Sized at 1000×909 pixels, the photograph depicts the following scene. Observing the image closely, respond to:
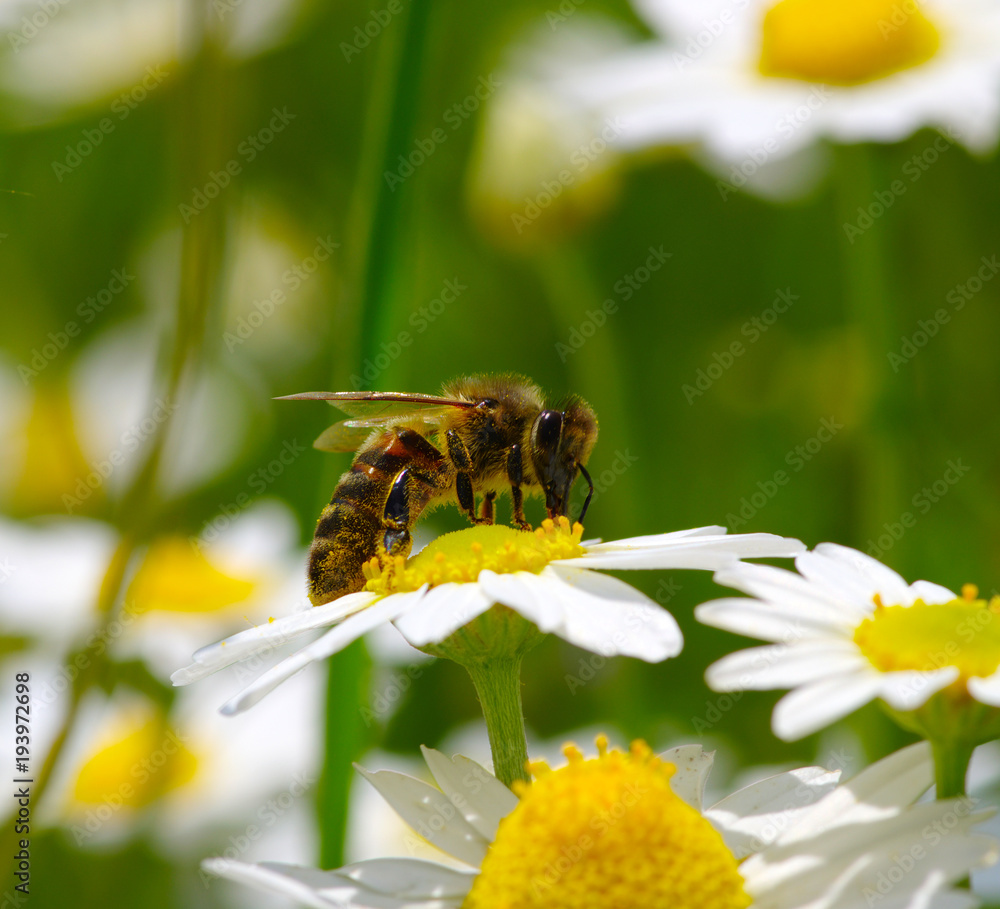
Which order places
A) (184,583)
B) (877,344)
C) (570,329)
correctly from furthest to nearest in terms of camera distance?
(570,329) → (184,583) → (877,344)

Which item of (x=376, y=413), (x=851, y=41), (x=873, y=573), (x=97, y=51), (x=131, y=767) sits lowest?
(x=873, y=573)

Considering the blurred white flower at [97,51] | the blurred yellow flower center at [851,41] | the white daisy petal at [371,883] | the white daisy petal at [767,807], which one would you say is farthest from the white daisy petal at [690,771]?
the blurred white flower at [97,51]

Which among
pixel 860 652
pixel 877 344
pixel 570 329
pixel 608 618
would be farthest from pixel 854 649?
pixel 570 329

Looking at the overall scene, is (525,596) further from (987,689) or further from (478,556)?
(987,689)

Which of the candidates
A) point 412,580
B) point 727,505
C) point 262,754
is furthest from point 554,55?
point 412,580

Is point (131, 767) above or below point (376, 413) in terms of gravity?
below

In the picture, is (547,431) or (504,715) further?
(547,431)

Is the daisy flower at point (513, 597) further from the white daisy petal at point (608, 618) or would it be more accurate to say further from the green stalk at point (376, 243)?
the green stalk at point (376, 243)
